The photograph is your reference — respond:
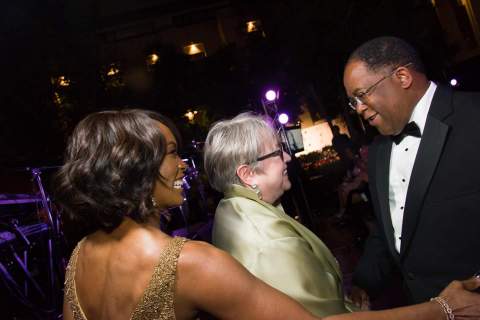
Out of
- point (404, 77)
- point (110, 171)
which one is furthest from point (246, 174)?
point (404, 77)

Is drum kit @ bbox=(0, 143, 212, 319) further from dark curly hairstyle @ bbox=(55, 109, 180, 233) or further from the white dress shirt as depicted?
the white dress shirt

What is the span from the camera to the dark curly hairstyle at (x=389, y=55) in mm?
2080

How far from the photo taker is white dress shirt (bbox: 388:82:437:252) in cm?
205

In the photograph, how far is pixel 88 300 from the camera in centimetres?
146

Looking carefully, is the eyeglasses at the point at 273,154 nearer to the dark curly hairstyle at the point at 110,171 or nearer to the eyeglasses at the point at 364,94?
the eyeglasses at the point at 364,94

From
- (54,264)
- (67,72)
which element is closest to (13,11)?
(67,72)

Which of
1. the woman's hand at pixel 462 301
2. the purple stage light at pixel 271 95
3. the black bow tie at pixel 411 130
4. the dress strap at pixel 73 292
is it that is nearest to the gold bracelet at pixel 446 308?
the woman's hand at pixel 462 301

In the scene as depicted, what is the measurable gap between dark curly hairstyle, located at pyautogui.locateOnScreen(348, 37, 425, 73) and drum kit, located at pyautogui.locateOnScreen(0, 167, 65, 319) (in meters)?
4.75

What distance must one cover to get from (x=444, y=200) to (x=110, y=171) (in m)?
1.62

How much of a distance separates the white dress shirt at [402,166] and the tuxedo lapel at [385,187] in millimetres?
24

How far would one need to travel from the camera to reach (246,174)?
6.59 feet

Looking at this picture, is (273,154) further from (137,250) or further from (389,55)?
(137,250)

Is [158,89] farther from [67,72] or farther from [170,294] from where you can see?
[170,294]

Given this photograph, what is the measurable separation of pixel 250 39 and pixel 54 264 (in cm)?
1470
